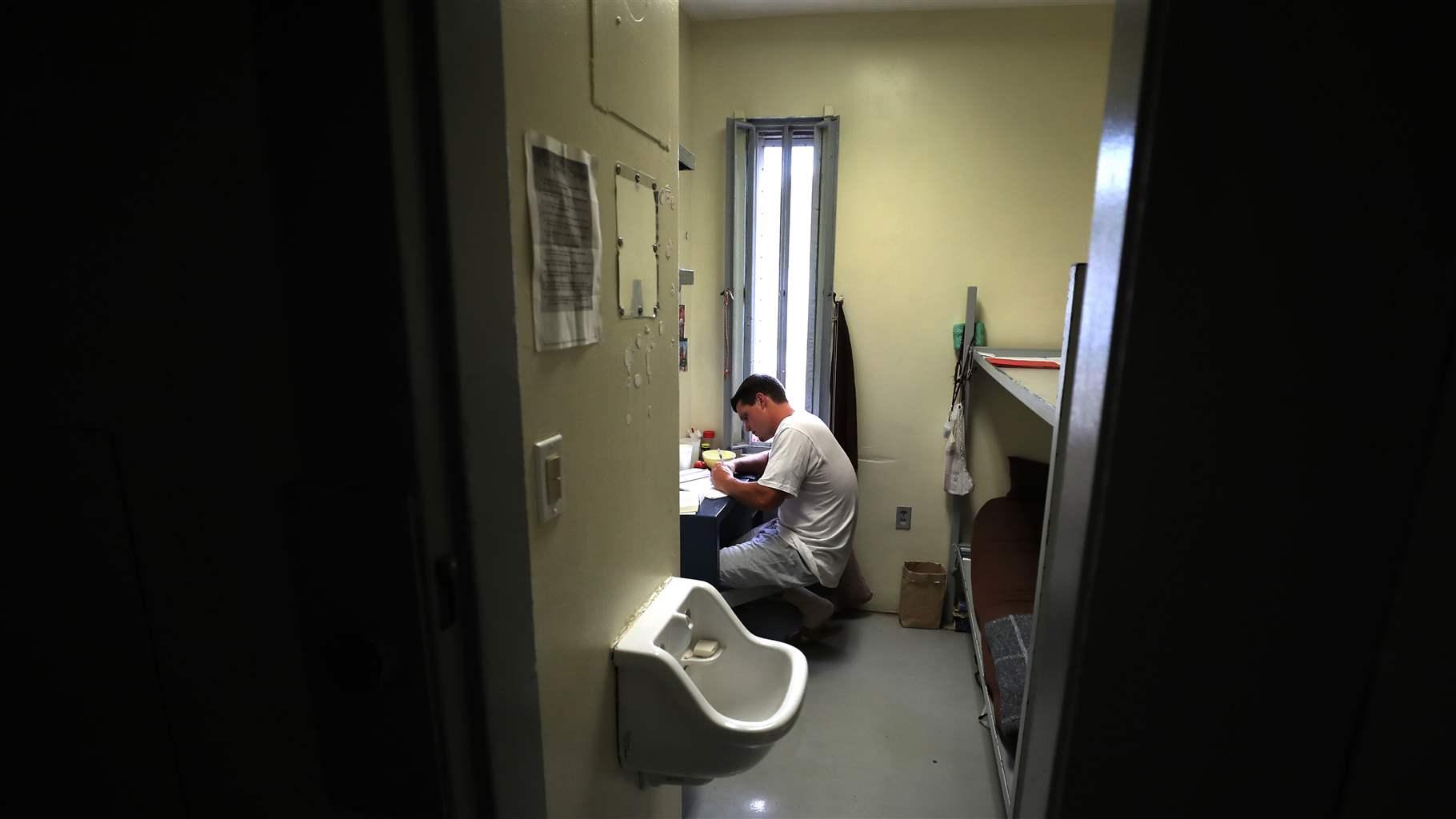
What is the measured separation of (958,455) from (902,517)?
0.41 metres

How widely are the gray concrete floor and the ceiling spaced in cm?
269

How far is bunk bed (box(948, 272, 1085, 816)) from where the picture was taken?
5.77 ft

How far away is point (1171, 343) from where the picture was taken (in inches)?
17.7

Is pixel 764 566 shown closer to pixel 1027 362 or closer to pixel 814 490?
pixel 814 490

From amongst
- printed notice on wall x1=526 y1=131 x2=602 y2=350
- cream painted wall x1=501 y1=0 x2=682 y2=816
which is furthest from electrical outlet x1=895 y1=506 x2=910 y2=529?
printed notice on wall x1=526 y1=131 x2=602 y2=350

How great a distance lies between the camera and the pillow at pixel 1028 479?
3008 millimetres

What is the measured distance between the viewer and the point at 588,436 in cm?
112

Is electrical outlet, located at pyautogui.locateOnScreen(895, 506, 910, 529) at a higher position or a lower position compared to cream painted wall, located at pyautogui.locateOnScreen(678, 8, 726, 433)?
lower

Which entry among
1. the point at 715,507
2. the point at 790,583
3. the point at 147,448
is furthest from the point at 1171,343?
the point at 790,583

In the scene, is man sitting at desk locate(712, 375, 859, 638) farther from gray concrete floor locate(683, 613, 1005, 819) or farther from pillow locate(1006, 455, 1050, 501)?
pillow locate(1006, 455, 1050, 501)

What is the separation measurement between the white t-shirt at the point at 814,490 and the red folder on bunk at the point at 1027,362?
27.2 inches

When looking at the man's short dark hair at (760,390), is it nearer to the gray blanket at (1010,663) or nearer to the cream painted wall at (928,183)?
the cream painted wall at (928,183)

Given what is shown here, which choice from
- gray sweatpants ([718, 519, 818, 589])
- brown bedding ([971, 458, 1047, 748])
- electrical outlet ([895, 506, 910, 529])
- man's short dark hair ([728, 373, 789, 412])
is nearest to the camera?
brown bedding ([971, 458, 1047, 748])

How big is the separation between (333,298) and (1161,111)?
609mm
